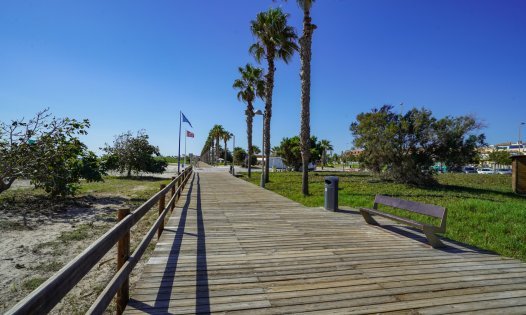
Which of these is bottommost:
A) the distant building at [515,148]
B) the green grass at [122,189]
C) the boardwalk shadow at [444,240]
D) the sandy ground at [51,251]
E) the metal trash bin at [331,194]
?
the sandy ground at [51,251]

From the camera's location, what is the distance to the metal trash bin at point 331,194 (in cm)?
955

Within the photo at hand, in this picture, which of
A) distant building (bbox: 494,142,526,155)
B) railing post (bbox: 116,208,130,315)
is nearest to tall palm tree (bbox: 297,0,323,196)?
railing post (bbox: 116,208,130,315)

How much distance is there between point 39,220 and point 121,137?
78.1 ft

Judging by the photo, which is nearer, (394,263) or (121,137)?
(394,263)

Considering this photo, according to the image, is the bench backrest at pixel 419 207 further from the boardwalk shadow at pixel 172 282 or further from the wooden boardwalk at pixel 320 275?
the boardwalk shadow at pixel 172 282

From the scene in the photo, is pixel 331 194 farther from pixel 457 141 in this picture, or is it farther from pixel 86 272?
pixel 457 141

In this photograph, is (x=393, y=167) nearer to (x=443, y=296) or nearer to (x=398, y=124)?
(x=398, y=124)

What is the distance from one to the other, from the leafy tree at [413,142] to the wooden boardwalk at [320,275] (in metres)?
16.5

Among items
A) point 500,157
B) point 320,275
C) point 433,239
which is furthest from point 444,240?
point 500,157

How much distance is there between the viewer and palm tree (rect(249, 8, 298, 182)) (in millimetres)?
20703

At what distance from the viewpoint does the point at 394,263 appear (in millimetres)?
4758

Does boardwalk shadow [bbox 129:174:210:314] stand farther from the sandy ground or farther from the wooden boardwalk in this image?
the sandy ground

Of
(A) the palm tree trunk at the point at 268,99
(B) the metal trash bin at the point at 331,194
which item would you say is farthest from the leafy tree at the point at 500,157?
(B) the metal trash bin at the point at 331,194

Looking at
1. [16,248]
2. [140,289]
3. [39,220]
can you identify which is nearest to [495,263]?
[140,289]
